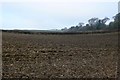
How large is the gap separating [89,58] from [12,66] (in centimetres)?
466

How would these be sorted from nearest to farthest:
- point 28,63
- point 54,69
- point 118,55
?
point 54,69
point 28,63
point 118,55

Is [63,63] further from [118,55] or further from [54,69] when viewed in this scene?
[118,55]

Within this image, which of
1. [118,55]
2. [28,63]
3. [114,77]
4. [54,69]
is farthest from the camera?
[118,55]

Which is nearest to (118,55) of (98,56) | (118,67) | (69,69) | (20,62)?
(98,56)

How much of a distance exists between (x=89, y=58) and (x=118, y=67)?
2804 mm

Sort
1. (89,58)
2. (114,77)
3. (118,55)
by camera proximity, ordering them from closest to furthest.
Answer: (114,77), (89,58), (118,55)

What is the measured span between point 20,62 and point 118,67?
4.59 metres

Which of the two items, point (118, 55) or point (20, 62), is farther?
point (118, 55)

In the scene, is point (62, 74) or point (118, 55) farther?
point (118, 55)

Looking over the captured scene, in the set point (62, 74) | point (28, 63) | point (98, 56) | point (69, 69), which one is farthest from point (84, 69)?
point (98, 56)

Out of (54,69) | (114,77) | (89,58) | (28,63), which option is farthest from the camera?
(89,58)

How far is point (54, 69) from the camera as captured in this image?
436 inches

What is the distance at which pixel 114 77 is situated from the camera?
32.4ft

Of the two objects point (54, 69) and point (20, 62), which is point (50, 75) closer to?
point (54, 69)
